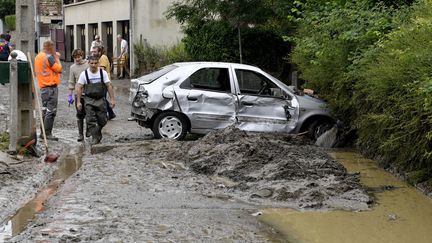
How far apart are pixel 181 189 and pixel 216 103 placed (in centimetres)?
392

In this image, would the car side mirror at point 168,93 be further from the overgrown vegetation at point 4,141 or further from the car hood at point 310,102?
the overgrown vegetation at point 4,141

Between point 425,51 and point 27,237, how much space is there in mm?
4878

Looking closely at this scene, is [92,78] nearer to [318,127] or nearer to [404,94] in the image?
[318,127]

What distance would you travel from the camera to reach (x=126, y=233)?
20.4 feet

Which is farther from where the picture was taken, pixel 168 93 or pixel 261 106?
pixel 261 106

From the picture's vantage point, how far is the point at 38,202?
7715 mm

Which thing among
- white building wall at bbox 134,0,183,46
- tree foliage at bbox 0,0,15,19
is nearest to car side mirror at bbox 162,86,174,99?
white building wall at bbox 134,0,183,46

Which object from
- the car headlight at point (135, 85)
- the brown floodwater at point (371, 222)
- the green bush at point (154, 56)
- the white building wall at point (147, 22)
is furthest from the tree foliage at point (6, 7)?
the brown floodwater at point (371, 222)

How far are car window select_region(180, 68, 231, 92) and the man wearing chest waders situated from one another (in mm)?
1638

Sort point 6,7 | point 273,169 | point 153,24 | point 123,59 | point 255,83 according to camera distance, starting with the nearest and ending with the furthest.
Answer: point 273,169 → point 255,83 → point 123,59 → point 153,24 → point 6,7

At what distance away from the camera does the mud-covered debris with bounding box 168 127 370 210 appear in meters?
7.90

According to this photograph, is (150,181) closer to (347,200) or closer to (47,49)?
(347,200)

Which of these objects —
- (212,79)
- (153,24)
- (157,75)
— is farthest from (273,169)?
(153,24)

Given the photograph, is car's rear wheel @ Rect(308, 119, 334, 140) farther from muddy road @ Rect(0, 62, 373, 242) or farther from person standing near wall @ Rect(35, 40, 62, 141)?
person standing near wall @ Rect(35, 40, 62, 141)
